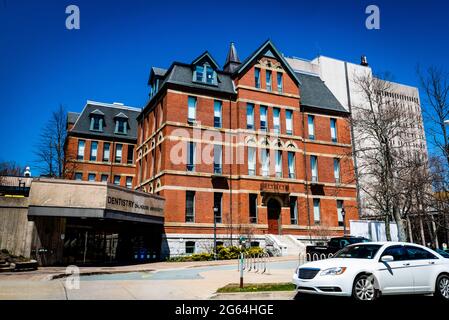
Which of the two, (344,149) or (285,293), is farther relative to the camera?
(344,149)

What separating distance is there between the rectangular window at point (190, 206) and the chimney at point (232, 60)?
15311 millimetres

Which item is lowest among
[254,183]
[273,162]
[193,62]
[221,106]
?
[254,183]

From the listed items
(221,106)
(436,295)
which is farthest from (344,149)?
(436,295)

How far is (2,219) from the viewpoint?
2011 cm

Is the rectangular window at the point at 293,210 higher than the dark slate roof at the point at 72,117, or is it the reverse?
the dark slate roof at the point at 72,117

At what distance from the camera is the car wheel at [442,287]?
1012cm

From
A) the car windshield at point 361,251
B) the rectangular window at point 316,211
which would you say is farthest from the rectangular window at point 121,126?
the car windshield at point 361,251

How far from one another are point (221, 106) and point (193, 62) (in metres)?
4.68

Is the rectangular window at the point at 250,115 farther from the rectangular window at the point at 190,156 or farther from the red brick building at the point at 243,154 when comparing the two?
the rectangular window at the point at 190,156

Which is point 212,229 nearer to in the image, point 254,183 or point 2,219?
point 254,183

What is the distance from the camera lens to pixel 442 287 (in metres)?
10.2

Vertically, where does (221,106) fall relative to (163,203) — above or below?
above
